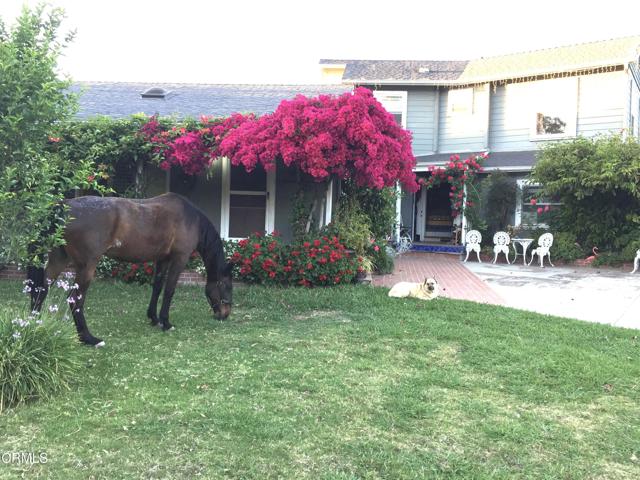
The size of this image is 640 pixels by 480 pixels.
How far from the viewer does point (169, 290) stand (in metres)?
5.98

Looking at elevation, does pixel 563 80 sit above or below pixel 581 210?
above

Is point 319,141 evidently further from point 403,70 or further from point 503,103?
point 403,70

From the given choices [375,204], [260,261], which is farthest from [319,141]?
[375,204]

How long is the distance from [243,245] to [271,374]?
4.84 metres

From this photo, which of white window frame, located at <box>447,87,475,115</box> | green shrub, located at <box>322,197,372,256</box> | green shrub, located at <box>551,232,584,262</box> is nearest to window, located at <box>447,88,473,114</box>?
white window frame, located at <box>447,87,475,115</box>

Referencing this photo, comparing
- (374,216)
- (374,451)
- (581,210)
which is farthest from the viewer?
(581,210)

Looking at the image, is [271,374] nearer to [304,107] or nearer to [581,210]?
[304,107]

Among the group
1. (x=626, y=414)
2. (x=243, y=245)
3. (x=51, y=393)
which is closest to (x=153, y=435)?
(x=51, y=393)

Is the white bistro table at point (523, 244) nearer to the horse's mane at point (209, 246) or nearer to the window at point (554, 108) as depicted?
the window at point (554, 108)

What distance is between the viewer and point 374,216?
11.2 meters

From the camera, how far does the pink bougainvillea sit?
786 cm

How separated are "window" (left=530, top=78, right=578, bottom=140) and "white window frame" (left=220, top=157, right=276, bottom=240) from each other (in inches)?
370

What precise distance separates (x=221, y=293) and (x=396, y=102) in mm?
12186

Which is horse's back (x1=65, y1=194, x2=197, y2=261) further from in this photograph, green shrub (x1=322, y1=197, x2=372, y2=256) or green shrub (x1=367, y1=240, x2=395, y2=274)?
green shrub (x1=367, y1=240, x2=395, y2=274)
